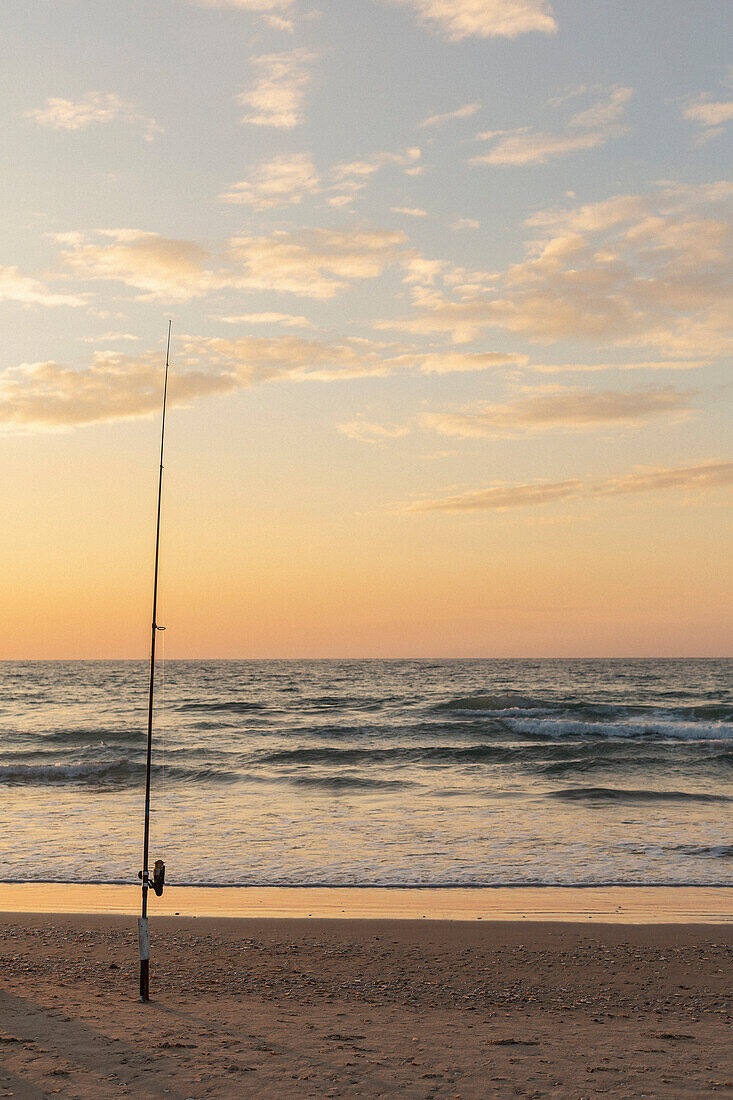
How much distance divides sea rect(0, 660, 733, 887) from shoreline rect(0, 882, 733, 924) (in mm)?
336

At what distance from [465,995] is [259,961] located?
1.86m

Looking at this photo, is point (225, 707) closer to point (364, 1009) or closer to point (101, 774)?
point (101, 774)

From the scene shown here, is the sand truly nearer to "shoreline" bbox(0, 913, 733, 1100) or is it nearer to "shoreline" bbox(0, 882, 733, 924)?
"shoreline" bbox(0, 913, 733, 1100)

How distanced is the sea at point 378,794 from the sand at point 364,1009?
2.25 metres

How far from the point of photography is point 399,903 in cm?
940

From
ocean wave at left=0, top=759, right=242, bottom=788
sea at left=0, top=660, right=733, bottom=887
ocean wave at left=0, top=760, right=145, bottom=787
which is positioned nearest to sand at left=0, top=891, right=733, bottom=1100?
sea at left=0, top=660, right=733, bottom=887

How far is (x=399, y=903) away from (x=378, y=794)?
828 centimetres

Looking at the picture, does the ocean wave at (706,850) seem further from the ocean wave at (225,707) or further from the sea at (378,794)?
the ocean wave at (225,707)

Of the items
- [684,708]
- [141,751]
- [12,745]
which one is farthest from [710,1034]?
[684,708]

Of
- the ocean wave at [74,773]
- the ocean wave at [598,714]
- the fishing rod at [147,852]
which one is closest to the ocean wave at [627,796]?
the ocean wave at [74,773]

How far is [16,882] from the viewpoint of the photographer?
10367mm

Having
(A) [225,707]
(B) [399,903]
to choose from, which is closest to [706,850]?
(B) [399,903]

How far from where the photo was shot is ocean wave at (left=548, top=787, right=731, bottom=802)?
54.6 feet

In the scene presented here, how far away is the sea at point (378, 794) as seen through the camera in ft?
36.2
